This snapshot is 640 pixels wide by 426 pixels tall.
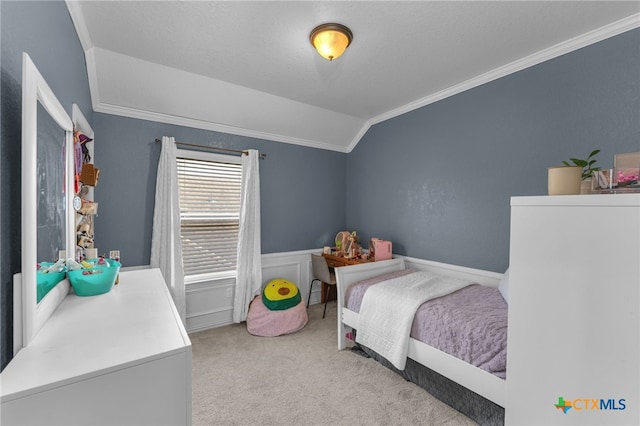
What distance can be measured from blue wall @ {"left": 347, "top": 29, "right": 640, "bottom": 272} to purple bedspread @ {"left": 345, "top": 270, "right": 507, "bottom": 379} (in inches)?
25.1

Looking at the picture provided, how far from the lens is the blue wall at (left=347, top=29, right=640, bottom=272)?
1997 millimetres

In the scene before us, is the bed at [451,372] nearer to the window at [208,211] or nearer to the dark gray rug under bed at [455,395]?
the dark gray rug under bed at [455,395]

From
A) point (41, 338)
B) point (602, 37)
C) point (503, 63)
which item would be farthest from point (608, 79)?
point (41, 338)

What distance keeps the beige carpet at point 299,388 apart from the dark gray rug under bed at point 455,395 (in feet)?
0.15

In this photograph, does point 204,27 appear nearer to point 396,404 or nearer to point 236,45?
point 236,45

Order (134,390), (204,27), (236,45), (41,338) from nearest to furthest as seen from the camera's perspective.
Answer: (134,390) < (41,338) < (204,27) < (236,45)

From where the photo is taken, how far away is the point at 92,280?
1.36 meters

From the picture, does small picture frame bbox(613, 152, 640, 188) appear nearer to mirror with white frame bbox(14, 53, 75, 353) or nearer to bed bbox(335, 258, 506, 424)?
bed bbox(335, 258, 506, 424)

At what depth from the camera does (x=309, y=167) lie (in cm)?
400

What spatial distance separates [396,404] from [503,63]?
2880 mm

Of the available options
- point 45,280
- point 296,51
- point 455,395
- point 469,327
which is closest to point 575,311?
point 469,327

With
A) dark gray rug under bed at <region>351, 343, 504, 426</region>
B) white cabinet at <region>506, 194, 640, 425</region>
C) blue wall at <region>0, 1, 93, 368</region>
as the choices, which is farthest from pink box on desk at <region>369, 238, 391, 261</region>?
blue wall at <region>0, 1, 93, 368</region>

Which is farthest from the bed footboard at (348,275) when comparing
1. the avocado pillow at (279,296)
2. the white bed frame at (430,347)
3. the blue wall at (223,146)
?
the blue wall at (223,146)

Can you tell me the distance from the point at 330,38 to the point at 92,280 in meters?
2.00
